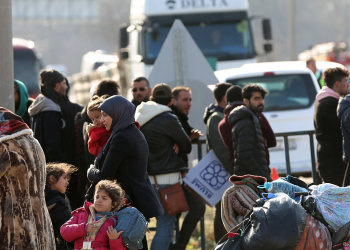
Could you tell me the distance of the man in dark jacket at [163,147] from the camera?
552cm

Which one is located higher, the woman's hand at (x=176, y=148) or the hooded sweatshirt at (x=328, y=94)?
the hooded sweatshirt at (x=328, y=94)

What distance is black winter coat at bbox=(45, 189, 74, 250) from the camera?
455cm

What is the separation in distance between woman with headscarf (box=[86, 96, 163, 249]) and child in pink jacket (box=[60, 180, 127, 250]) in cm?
25

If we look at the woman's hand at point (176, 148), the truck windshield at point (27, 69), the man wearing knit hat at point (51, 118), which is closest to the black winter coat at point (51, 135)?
the man wearing knit hat at point (51, 118)

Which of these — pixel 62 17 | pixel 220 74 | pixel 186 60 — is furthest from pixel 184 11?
pixel 62 17

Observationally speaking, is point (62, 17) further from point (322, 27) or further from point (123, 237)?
point (123, 237)

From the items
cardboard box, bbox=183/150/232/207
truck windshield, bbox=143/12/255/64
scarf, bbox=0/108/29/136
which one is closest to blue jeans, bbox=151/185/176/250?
cardboard box, bbox=183/150/232/207

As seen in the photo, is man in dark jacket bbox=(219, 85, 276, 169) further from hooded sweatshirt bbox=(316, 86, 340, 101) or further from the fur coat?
the fur coat

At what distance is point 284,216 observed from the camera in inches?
149

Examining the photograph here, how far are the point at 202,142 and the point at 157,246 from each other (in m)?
1.33

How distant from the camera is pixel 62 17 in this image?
248 feet

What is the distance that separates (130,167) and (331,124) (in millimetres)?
2704

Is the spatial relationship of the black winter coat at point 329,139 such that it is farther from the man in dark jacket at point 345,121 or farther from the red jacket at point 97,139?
the red jacket at point 97,139

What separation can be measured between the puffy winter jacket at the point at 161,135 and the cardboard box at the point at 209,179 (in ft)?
1.06
